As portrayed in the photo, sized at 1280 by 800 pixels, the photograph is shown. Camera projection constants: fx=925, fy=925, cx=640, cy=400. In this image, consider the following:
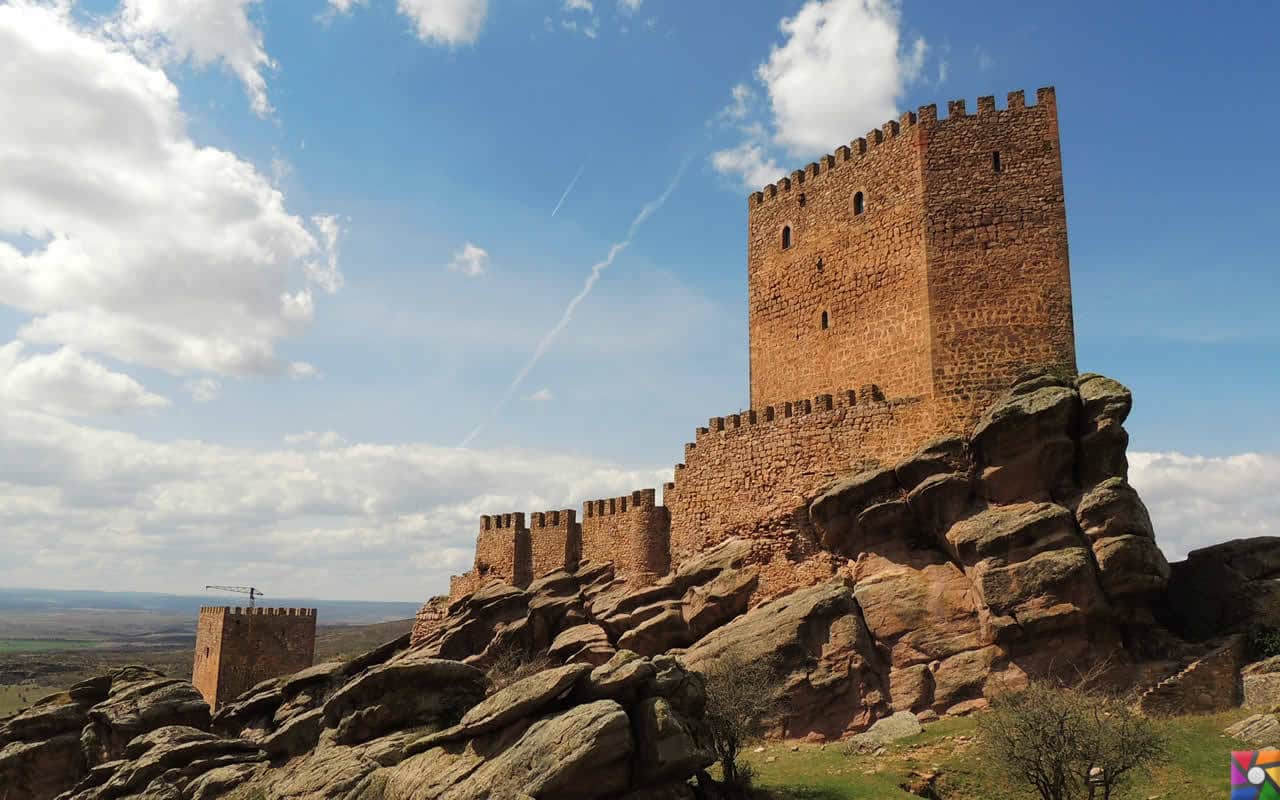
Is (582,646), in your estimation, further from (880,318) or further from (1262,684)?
(1262,684)

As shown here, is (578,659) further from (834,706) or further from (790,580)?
(834,706)

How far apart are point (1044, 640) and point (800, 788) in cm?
801

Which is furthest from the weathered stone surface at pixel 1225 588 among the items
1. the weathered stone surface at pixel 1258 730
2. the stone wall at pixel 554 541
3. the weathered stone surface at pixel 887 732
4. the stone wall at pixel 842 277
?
the stone wall at pixel 554 541

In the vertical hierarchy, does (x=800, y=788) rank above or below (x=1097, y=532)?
below

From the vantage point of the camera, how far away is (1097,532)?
23.6 m

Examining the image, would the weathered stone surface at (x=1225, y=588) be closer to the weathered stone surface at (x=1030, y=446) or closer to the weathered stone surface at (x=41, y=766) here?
the weathered stone surface at (x=1030, y=446)

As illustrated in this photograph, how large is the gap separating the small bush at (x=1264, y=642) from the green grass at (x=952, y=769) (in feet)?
7.47

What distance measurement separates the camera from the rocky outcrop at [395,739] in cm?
1769

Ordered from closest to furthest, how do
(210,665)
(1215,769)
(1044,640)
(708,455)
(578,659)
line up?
(1215,769) → (1044,640) → (578,659) → (708,455) → (210,665)

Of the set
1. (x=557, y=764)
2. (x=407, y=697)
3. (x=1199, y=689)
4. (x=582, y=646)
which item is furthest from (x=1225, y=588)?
(x=407, y=697)

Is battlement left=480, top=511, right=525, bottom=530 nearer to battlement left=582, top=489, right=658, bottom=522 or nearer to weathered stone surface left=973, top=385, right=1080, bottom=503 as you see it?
battlement left=582, top=489, right=658, bottom=522

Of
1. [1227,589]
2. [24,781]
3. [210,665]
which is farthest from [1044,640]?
[210,665]

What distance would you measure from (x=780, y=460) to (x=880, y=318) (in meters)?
5.74

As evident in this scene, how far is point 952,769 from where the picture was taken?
2008 cm
